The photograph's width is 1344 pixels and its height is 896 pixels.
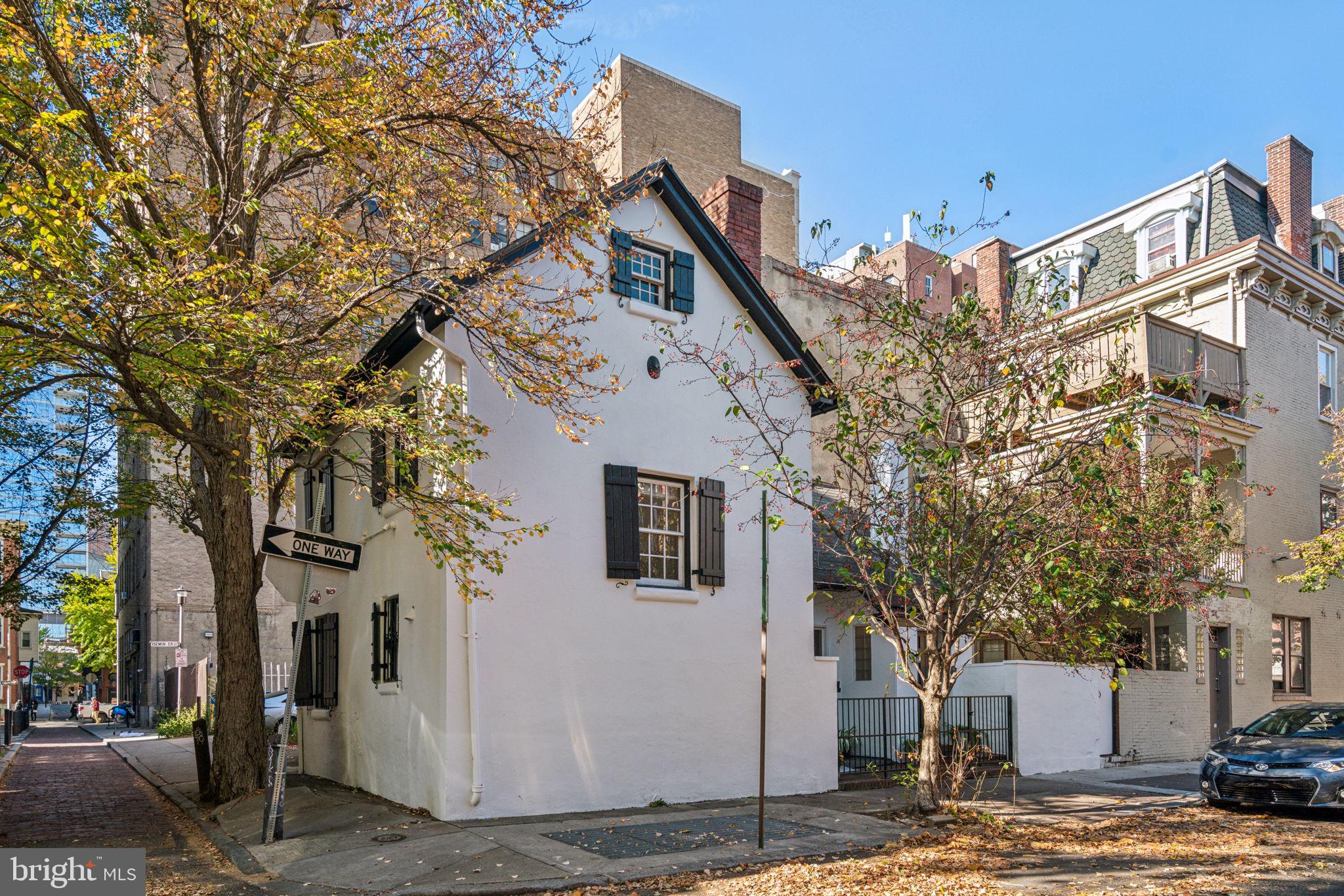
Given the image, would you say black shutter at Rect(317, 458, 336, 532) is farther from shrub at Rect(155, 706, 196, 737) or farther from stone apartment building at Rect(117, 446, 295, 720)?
stone apartment building at Rect(117, 446, 295, 720)

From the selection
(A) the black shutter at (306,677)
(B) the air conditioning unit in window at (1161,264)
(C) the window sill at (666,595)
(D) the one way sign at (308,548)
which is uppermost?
(B) the air conditioning unit in window at (1161,264)

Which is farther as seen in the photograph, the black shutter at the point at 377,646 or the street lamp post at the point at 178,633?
the street lamp post at the point at 178,633

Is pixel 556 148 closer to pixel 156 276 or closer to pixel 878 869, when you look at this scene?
pixel 156 276

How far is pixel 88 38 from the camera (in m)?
9.35

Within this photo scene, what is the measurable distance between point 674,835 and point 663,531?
4028 mm

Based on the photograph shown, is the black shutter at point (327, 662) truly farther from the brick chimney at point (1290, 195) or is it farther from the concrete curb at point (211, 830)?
the brick chimney at point (1290, 195)

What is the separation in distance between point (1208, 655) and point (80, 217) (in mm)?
21195

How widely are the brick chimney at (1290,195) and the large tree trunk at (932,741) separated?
19589 millimetres

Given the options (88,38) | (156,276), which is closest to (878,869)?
(156,276)

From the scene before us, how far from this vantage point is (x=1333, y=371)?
83.9ft

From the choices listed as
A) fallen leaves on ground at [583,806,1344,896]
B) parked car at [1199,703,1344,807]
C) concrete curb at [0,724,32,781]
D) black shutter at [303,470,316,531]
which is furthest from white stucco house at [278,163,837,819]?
concrete curb at [0,724,32,781]

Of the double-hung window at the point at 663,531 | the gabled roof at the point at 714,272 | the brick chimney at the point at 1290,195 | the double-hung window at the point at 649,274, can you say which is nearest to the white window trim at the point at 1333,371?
the brick chimney at the point at 1290,195

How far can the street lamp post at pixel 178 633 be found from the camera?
104ft

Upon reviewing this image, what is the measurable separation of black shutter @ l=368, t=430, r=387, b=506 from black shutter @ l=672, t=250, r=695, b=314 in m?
4.21
